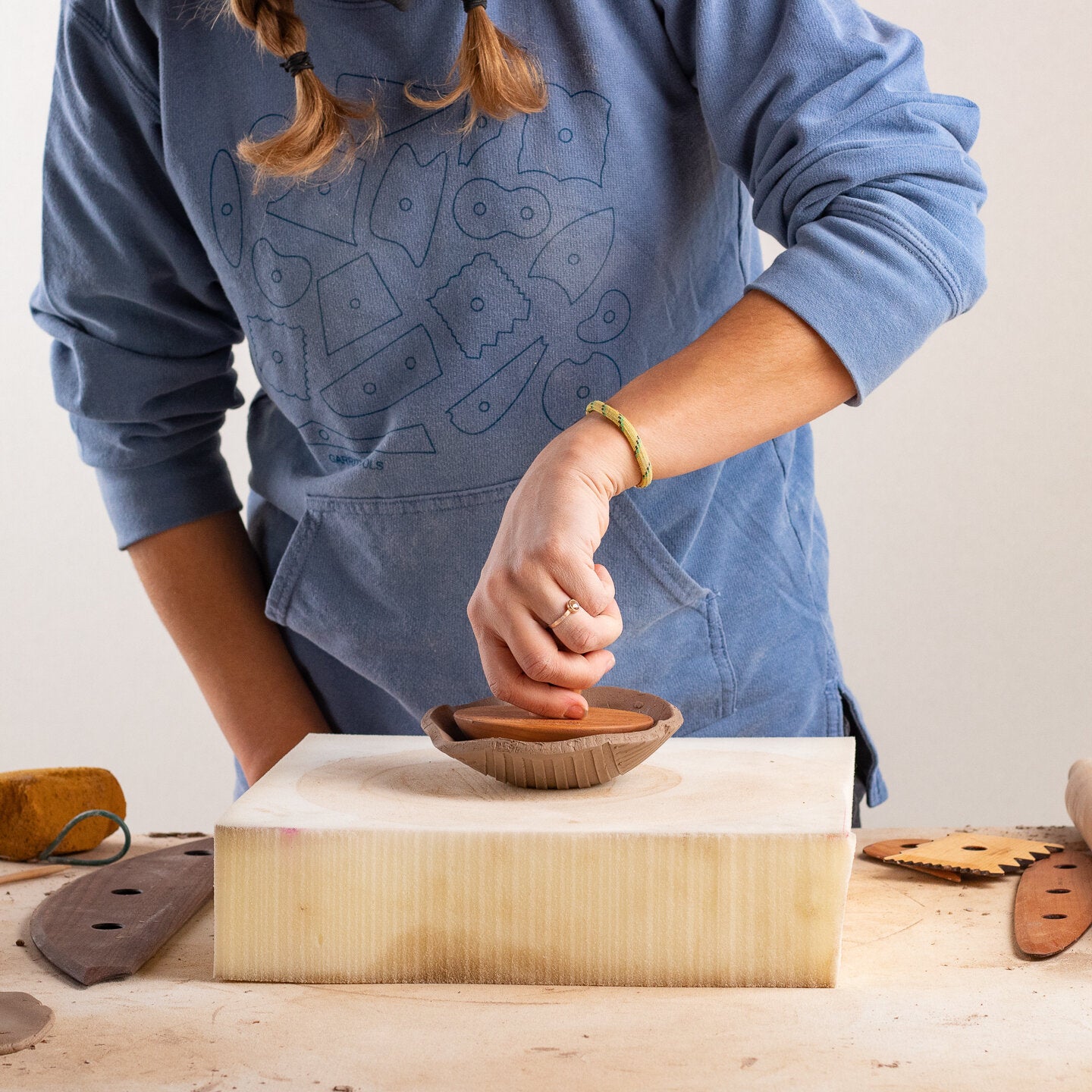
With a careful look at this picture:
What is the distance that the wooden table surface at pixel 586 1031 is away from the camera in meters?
0.62

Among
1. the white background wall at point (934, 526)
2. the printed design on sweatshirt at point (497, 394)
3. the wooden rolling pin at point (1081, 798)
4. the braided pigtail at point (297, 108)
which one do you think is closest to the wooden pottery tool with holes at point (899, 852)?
the wooden rolling pin at point (1081, 798)

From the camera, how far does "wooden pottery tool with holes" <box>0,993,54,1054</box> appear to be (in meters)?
0.66

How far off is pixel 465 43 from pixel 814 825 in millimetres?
618

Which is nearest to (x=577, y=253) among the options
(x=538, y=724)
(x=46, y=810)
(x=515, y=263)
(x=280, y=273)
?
(x=515, y=263)

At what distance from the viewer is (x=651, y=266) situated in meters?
1.03

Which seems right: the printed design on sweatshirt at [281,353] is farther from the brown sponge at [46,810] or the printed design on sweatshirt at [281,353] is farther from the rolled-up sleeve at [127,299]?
the brown sponge at [46,810]

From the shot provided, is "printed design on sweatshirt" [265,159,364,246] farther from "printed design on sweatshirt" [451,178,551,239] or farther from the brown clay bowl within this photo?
the brown clay bowl

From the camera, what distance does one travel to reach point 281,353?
1.10 metres

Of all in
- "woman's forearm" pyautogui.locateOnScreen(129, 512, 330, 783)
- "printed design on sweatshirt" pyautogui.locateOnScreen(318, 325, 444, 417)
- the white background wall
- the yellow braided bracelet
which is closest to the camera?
the yellow braided bracelet

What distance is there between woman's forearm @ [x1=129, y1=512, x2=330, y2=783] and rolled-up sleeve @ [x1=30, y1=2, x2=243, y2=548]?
0.03 meters

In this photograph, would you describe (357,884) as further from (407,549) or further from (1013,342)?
(1013,342)

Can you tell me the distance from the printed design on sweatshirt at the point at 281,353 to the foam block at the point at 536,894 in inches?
17.3

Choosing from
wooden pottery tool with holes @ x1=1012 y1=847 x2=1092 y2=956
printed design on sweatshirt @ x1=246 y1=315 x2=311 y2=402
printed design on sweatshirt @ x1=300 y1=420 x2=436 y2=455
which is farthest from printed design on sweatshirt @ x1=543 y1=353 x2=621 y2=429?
wooden pottery tool with holes @ x1=1012 y1=847 x2=1092 y2=956

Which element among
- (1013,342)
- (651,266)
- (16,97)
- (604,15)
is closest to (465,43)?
(604,15)
